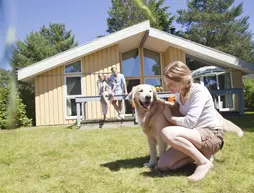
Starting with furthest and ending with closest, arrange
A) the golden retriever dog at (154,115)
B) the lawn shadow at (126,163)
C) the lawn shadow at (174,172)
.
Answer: the lawn shadow at (126,163), the golden retriever dog at (154,115), the lawn shadow at (174,172)

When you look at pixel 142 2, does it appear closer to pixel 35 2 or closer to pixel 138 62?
pixel 35 2

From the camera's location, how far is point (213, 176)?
285cm

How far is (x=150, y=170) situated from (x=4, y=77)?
295 cm

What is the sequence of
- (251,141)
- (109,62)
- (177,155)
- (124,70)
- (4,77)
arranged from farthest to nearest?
(124,70) → (109,62) → (251,141) → (177,155) → (4,77)

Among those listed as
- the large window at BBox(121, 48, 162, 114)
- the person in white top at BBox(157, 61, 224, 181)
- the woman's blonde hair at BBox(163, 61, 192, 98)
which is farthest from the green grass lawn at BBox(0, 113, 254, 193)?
the large window at BBox(121, 48, 162, 114)

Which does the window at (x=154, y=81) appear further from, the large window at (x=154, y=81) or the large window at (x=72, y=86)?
the large window at (x=72, y=86)

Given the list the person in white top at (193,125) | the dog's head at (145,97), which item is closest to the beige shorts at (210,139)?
the person in white top at (193,125)

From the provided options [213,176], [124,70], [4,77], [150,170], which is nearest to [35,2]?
[4,77]

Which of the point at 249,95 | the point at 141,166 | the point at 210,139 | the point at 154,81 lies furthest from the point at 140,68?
the point at 210,139

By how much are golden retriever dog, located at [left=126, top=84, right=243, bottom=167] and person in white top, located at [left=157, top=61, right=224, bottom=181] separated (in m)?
0.18

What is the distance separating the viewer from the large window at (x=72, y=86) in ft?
37.2

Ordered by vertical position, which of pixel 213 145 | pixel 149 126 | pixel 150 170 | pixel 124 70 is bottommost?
pixel 150 170

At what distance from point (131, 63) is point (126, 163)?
944cm

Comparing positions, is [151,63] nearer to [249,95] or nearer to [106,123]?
[106,123]
